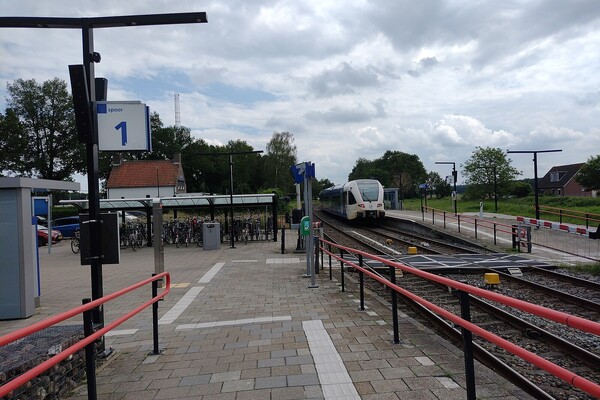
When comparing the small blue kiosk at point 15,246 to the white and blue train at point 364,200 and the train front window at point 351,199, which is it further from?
the train front window at point 351,199

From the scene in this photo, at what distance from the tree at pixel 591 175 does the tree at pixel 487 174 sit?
1714 cm

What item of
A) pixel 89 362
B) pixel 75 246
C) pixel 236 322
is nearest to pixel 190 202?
pixel 75 246

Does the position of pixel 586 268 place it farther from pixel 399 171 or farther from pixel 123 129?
pixel 399 171

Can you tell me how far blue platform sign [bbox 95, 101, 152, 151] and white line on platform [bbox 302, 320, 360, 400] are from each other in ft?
9.74

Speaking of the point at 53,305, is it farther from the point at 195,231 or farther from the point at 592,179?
the point at 592,179

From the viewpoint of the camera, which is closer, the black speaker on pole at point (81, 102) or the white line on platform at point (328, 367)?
the white line on platform at point (328, 367)

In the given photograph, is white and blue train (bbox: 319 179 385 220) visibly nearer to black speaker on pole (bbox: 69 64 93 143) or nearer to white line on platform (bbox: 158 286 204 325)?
white line on platform (bbox: 158 286 204 325)

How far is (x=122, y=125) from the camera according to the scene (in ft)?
17.1

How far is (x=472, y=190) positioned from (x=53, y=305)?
135 ft

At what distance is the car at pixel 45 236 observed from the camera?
2488 centimetres

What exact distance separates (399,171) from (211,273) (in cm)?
8799

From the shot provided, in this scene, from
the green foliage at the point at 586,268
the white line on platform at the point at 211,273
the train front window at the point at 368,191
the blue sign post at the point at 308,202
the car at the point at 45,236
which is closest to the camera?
the blue sign post at the point at 308,202

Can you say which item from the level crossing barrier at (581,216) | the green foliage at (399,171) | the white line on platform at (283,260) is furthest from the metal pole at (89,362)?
the green foliage at (399,171)

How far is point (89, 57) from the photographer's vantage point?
17.3 feet
